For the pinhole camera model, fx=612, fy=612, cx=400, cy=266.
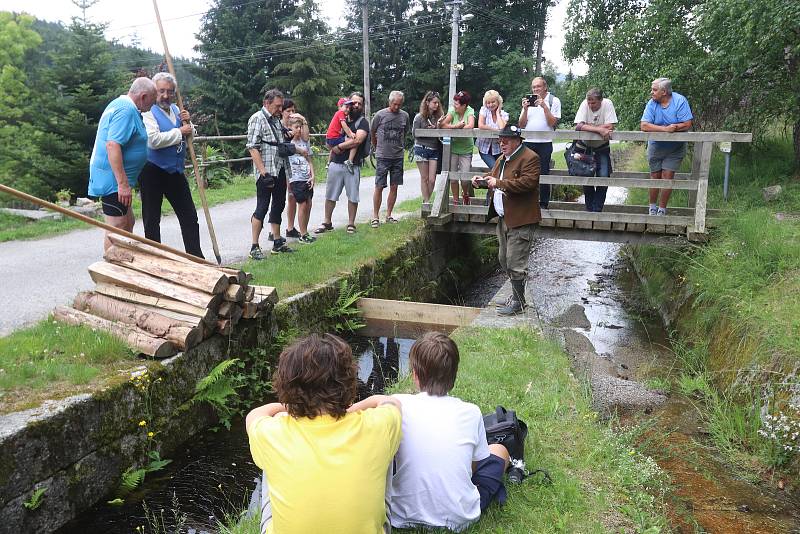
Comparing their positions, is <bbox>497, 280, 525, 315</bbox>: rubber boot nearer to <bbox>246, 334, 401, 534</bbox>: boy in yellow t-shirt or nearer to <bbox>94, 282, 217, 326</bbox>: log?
<bbox>94, 282, 217, 326</bbox>: log

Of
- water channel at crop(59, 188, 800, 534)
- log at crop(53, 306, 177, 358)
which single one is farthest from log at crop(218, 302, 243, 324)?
water channel at crop(59, 188, 800, 534)

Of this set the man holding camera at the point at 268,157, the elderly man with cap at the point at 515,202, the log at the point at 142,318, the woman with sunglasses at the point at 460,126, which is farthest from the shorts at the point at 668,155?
the log at the point at 142,318

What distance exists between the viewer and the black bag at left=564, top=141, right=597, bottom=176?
8.48m

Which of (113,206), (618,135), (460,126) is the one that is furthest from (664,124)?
(113,206)

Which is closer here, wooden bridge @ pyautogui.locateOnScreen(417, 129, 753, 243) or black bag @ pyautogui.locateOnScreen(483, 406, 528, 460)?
black bag @ pyautogui.locateOnScreen(483, 406, 528, 460)

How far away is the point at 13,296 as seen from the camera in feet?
20.0

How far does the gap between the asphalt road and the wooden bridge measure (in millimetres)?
1922

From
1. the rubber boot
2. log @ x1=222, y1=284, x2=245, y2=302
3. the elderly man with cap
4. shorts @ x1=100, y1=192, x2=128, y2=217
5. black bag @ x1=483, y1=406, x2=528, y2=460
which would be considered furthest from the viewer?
the rubber boot

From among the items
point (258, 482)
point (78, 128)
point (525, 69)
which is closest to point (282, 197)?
point (258, 482)

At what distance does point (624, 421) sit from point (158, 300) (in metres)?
3.94

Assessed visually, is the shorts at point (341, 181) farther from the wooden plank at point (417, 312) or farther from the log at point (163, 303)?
the log at point (163, 303)

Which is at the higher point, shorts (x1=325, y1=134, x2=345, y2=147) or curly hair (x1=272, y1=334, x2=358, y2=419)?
shorts (x1=325, y1=134, x2=345, y2=147)

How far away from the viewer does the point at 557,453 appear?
3.69m

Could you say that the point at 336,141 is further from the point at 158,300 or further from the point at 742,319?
the point at 742,319
